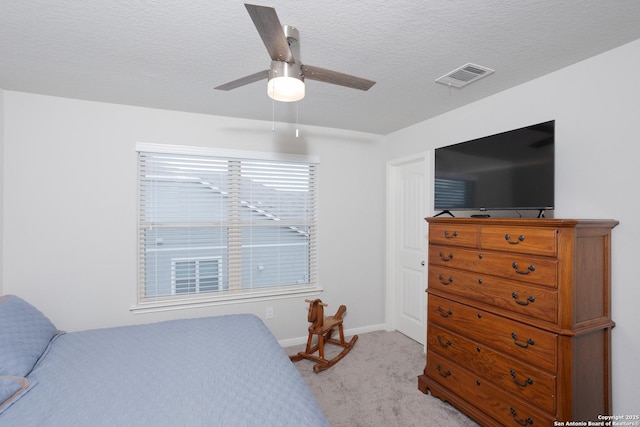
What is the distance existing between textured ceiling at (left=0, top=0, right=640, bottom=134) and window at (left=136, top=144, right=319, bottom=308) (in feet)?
2.56

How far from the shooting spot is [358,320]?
375 centimetres

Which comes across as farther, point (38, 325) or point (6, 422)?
point (38, 325)

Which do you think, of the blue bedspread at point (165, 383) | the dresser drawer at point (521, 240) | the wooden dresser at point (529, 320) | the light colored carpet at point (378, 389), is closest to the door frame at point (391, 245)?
the light colored carpet at point (378, 389)

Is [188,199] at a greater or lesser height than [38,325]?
greater

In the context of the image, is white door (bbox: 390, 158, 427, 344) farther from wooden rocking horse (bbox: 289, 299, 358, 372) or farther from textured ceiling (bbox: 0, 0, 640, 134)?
textured ceiling (bbox: 0, 0, 640, 134)

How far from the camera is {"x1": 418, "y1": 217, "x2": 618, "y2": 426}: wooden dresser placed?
5.40 feet

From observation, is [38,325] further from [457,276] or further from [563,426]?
[563,426]

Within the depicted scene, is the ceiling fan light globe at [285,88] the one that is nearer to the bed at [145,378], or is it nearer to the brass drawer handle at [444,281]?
the bed at [145,378]

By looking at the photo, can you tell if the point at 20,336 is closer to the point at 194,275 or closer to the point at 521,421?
the point at 194,275

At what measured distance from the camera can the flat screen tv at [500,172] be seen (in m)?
1.94

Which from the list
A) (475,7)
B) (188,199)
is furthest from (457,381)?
(188,199)

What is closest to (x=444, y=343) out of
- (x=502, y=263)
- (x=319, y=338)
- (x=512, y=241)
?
(x=502, y=263)

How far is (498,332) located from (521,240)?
2.03ft

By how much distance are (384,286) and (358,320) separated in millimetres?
543
